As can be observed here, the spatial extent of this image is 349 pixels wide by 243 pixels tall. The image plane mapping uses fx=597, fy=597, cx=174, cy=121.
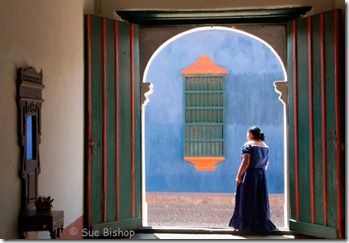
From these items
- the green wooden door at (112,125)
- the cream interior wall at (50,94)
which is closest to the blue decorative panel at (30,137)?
the cream interior wall at (50,94)

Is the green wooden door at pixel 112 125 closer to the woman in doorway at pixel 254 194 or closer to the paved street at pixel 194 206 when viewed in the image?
the woman in doorway at pixel 254 194

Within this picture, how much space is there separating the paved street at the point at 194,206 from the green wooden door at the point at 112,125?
7.45 feet

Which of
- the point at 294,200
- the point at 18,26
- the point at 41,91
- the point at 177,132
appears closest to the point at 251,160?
the point at 294,200

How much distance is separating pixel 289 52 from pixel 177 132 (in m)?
3.03

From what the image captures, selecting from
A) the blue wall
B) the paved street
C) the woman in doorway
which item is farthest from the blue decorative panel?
the blue wall

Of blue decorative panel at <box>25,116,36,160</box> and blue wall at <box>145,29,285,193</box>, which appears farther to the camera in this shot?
blue wall at <box>145,29,285,193</box>

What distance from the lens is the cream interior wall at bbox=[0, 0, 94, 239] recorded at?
2.96 m

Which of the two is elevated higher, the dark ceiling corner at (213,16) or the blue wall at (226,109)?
the dark ceiling corner at (213,16)

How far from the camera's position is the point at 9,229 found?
2953mm

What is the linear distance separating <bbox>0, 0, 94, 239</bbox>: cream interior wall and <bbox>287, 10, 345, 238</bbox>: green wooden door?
1.71 m

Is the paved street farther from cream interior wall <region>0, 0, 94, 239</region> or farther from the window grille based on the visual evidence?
cream interior wall <region>0, 0, 94, 239</region>

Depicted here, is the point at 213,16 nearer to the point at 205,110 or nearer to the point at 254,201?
the point at 254,201

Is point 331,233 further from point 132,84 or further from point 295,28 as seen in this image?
point 132,84

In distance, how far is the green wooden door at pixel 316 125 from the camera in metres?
4.56
